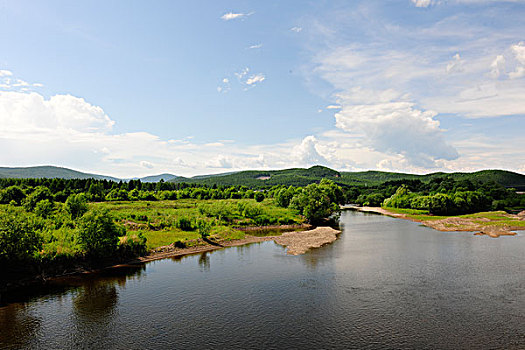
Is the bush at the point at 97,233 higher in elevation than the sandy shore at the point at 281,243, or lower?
higher

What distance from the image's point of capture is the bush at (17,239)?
36.8m

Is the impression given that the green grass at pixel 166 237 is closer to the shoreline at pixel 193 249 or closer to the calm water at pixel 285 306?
the shoreline at pixel 193 249

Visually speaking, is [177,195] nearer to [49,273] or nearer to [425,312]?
[49,273]

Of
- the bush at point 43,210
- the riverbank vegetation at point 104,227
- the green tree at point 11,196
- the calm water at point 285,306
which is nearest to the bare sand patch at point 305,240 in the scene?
the calm water at point 285,306

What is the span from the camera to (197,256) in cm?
5372

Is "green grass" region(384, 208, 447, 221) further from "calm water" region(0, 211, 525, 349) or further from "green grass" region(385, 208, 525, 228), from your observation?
"calm water" region(0, 211, 525, 349)

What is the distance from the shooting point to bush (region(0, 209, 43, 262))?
121ft

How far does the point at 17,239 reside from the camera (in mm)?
37750

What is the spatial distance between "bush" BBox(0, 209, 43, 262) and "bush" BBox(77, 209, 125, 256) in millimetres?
5628

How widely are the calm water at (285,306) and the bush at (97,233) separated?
474 centimetres

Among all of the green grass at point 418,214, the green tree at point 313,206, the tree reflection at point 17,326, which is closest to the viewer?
the tree reflection at point 17,326

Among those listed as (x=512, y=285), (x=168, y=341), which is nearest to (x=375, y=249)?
(x=512, y=285)

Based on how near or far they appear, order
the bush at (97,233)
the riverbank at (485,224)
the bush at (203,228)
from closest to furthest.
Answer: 1. the bush at (97,233)
2. the bush at (203,228)
3. the riverbank at (485,224)

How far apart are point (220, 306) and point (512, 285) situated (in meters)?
34.2
